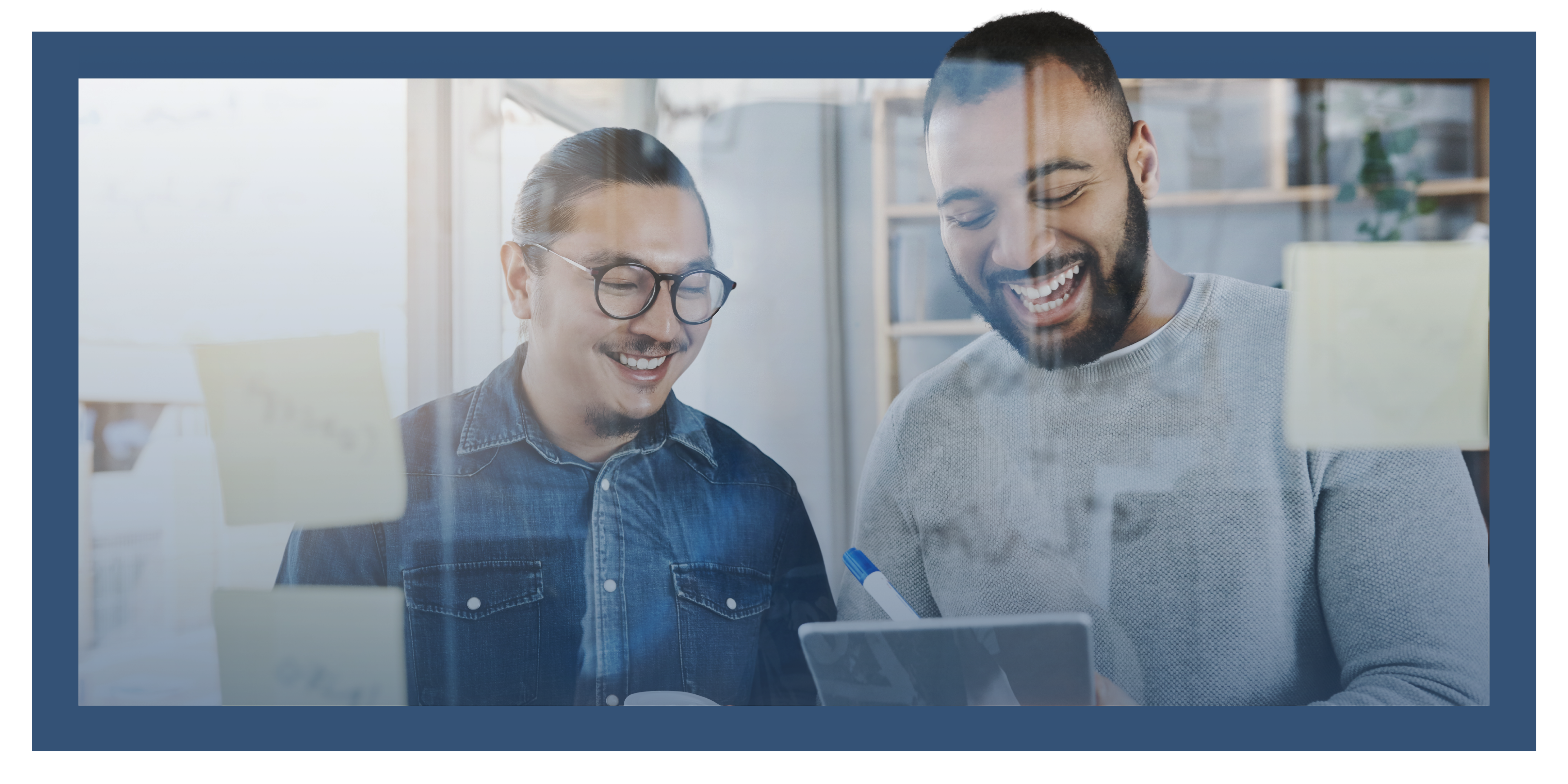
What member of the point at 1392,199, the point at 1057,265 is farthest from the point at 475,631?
the point at 1392,199

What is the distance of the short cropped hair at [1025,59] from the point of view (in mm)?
2199

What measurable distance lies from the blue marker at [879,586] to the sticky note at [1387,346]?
853 millimetres

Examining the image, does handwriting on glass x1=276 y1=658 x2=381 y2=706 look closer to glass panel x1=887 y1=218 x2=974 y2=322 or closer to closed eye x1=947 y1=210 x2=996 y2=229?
glass panel x1=887 y1=218 x2=974 y2=322

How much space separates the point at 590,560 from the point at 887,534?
0.62m

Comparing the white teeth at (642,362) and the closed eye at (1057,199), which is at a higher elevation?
the closed eye at (1057,199)

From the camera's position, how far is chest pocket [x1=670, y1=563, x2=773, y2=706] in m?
2.24

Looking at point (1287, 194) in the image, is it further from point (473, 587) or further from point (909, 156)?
point (473, 587)

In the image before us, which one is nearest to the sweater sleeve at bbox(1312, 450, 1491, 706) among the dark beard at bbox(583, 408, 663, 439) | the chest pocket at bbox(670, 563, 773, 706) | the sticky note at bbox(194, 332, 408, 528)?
the chest pocket at bbox(670, 563, 773, 706)

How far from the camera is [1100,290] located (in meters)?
2.19

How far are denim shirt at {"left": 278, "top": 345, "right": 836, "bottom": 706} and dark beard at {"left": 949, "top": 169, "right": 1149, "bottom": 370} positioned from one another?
60cm

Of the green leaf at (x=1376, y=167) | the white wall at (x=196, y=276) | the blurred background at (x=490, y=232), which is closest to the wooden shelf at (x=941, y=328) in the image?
the blurred background at (x=490, y=232)

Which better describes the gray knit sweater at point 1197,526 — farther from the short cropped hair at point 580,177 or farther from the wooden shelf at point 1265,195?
the short cropped hair at point 580,177

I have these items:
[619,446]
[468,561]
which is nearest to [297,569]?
[468,561]

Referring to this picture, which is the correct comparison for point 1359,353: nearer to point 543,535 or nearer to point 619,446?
point 619,446
